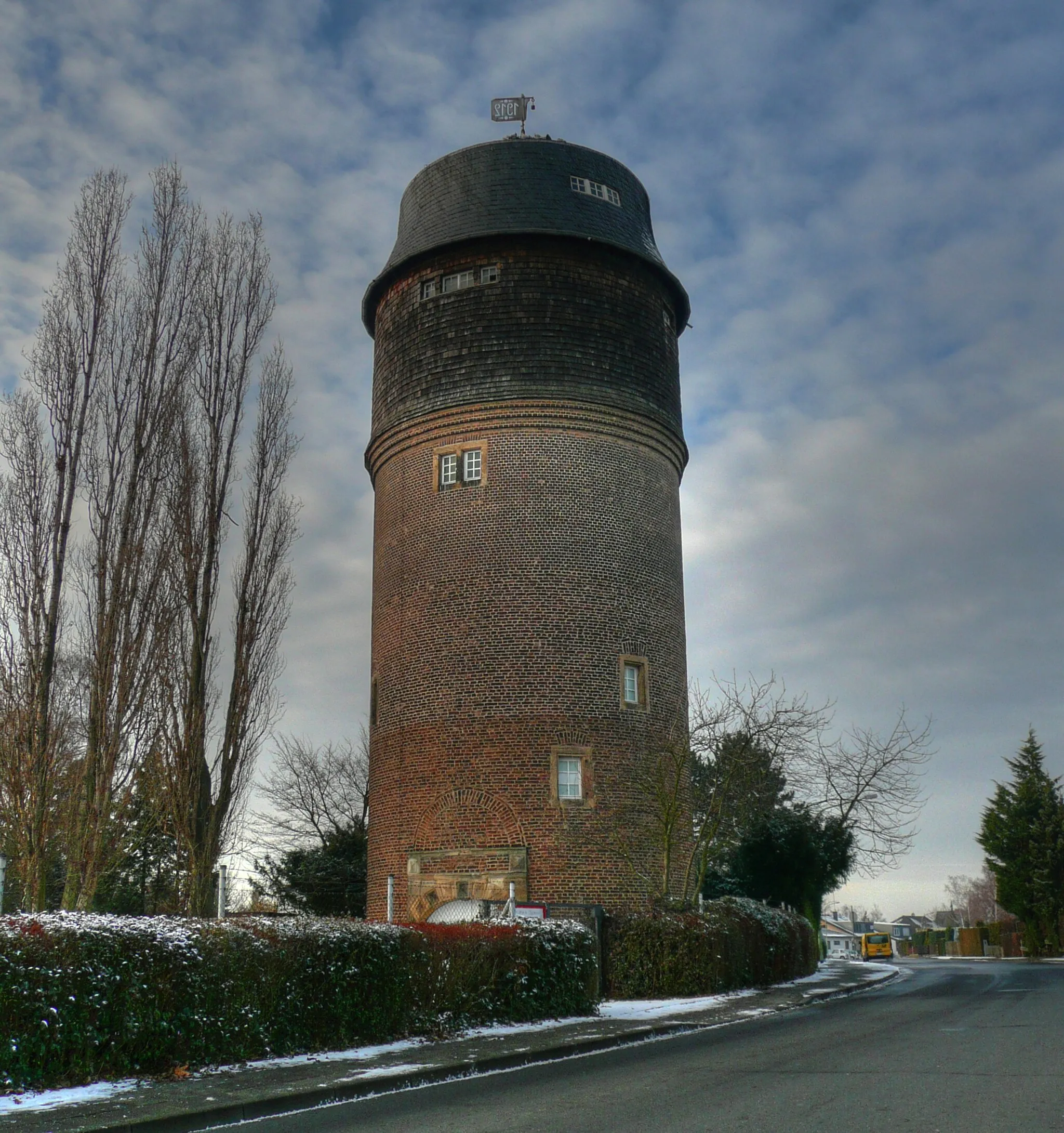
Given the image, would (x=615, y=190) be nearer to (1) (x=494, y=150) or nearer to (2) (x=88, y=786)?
(1) (x=494, y=150)

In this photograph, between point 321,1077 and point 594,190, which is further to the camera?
point 594,190

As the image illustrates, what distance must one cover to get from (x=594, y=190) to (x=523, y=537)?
8.54 meters

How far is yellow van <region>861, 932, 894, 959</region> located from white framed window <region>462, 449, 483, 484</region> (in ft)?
156

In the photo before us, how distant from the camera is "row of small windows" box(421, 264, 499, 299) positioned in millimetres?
24797

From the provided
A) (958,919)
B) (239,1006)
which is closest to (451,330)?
(239,1006)

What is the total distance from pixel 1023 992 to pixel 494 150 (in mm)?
20045

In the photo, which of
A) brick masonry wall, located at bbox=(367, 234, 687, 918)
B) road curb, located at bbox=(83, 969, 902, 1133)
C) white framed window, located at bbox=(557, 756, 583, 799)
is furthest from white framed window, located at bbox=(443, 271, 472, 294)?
road curb, located at bbox=(83, 969, 902, 1133)

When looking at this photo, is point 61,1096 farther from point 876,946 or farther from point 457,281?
point 876,946

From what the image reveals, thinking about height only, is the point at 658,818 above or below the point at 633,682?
below

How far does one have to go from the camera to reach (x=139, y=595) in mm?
18188

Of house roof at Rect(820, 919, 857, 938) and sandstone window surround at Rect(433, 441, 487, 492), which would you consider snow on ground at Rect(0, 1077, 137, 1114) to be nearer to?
sandstone window surround at Rect(433, 441, 487, 492)

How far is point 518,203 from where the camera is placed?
25.3m

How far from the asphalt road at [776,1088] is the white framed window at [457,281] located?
15970 millimetres

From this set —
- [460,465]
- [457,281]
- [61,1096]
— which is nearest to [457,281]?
[457,281]
